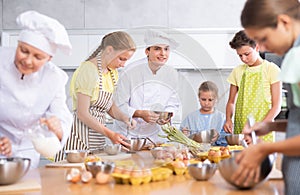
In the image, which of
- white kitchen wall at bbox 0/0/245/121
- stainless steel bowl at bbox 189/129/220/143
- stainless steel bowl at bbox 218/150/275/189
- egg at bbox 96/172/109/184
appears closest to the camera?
stainless steel bowl at bbox 218/150/275/189

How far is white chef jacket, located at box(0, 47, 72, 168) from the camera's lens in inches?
66.5

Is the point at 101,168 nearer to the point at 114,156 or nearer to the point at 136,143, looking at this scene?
the point at 114,156

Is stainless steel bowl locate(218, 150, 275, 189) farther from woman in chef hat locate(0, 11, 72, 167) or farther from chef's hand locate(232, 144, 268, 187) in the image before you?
woman in chef hat locate(0, 11, 72, 167)

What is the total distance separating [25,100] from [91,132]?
0.73 m

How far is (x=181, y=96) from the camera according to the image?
2213 millimetres

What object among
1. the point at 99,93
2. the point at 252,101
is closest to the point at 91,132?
the point at 99,93

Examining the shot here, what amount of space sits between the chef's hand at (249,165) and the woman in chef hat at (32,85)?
0.63 meters

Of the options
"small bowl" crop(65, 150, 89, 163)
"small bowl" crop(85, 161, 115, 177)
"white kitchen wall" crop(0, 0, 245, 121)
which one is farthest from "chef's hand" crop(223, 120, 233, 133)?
"white kitchen wall" crop(0, 0, 245, 121)

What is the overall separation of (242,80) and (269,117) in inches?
12.0

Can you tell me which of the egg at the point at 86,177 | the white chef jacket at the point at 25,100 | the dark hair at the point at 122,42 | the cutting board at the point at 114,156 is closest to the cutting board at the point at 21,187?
the egg at the point at 86,177

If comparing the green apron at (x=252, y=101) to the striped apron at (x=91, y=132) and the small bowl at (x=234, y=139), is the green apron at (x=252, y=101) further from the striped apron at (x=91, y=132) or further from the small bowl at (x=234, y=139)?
the striped apron at (x=91, y=132)

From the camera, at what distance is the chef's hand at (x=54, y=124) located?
1.58 metres

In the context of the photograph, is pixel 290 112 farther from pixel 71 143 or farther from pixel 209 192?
pixel 71 143

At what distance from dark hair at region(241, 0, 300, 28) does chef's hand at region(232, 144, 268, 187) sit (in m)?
0.30
